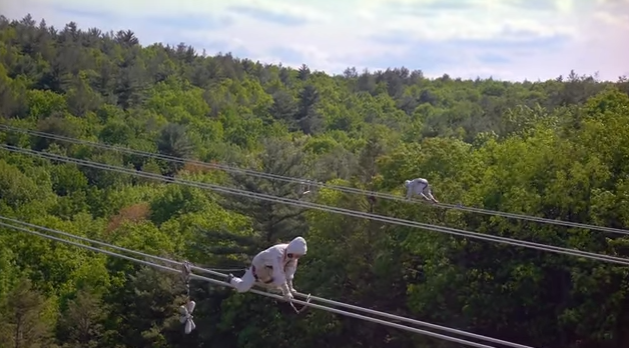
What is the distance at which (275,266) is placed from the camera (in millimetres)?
7398

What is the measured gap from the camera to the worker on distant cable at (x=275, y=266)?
7406 mm

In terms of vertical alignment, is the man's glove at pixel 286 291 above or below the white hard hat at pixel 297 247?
below

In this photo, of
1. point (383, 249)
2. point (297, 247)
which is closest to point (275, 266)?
point (297, 247)

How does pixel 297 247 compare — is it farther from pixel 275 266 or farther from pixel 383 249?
pixel 383 249

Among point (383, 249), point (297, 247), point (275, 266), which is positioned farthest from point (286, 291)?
point (383, 249)

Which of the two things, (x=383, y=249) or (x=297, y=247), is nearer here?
(x=297, y=247)

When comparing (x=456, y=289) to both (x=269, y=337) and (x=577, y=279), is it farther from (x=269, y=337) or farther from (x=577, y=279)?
(x=269, y=337)

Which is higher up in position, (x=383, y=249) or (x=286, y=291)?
(x=286, y=291)

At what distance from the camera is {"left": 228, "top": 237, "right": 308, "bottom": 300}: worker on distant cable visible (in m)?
7.41

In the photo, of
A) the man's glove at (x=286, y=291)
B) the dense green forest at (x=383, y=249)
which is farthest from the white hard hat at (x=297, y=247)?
the dense green forest at (x=383, y=249)

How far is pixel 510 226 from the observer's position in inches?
834

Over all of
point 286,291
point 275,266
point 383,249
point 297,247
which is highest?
point 297,247

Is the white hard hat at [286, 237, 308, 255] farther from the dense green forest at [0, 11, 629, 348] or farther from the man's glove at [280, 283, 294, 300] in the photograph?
the dense green forest at [0, 11, 629, 348]

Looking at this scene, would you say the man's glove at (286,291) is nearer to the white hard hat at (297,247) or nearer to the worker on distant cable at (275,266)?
the worker on distant cable at (275,266)
